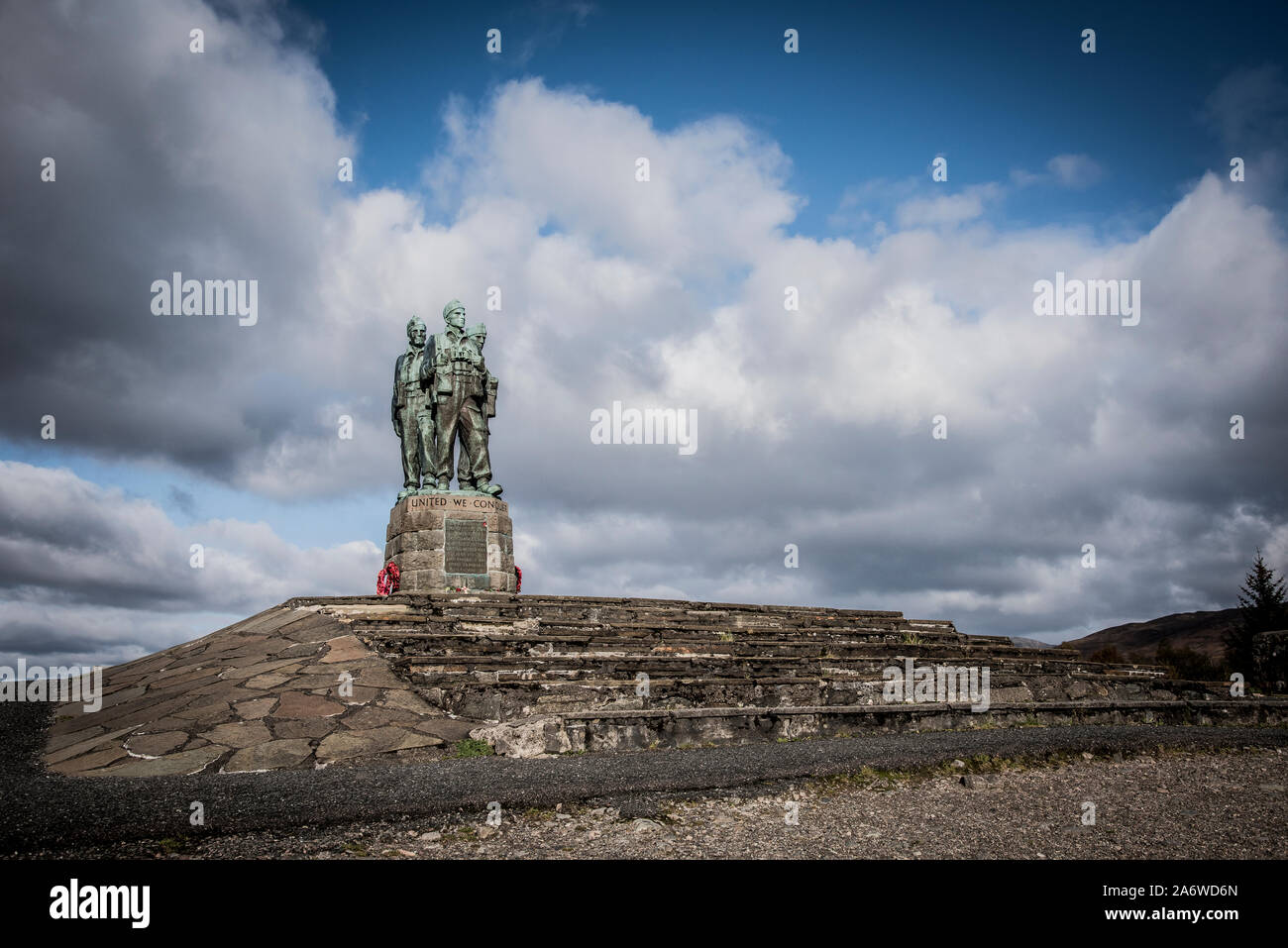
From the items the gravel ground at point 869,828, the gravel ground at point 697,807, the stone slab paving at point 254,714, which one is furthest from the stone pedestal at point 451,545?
the gravel ground at point 869,828

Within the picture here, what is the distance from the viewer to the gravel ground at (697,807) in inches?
178

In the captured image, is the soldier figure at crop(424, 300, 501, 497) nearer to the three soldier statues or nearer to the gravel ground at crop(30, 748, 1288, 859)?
the three soldier statues

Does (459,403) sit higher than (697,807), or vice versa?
(459,403)

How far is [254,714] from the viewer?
8.49m

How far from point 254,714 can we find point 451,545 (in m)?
8.95

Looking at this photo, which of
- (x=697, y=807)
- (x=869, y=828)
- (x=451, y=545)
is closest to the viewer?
(x=869, y=828)

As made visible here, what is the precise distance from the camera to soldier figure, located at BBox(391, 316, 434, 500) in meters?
18.8

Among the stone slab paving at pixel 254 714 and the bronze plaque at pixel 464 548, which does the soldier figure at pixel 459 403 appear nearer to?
the bronze plaque at pixel 464 548

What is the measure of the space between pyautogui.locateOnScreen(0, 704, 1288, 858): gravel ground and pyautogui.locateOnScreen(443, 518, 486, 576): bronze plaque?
32.7ft

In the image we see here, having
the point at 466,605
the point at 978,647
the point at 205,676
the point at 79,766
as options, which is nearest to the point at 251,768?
the point at 79,766

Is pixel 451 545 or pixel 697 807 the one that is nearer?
pixel 697 807

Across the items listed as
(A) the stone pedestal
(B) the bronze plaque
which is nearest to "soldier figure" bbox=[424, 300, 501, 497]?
(A) the stone pedestal

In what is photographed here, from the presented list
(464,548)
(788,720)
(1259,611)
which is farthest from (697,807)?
(1259,611)

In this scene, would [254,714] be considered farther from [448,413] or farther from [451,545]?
[448,413]
